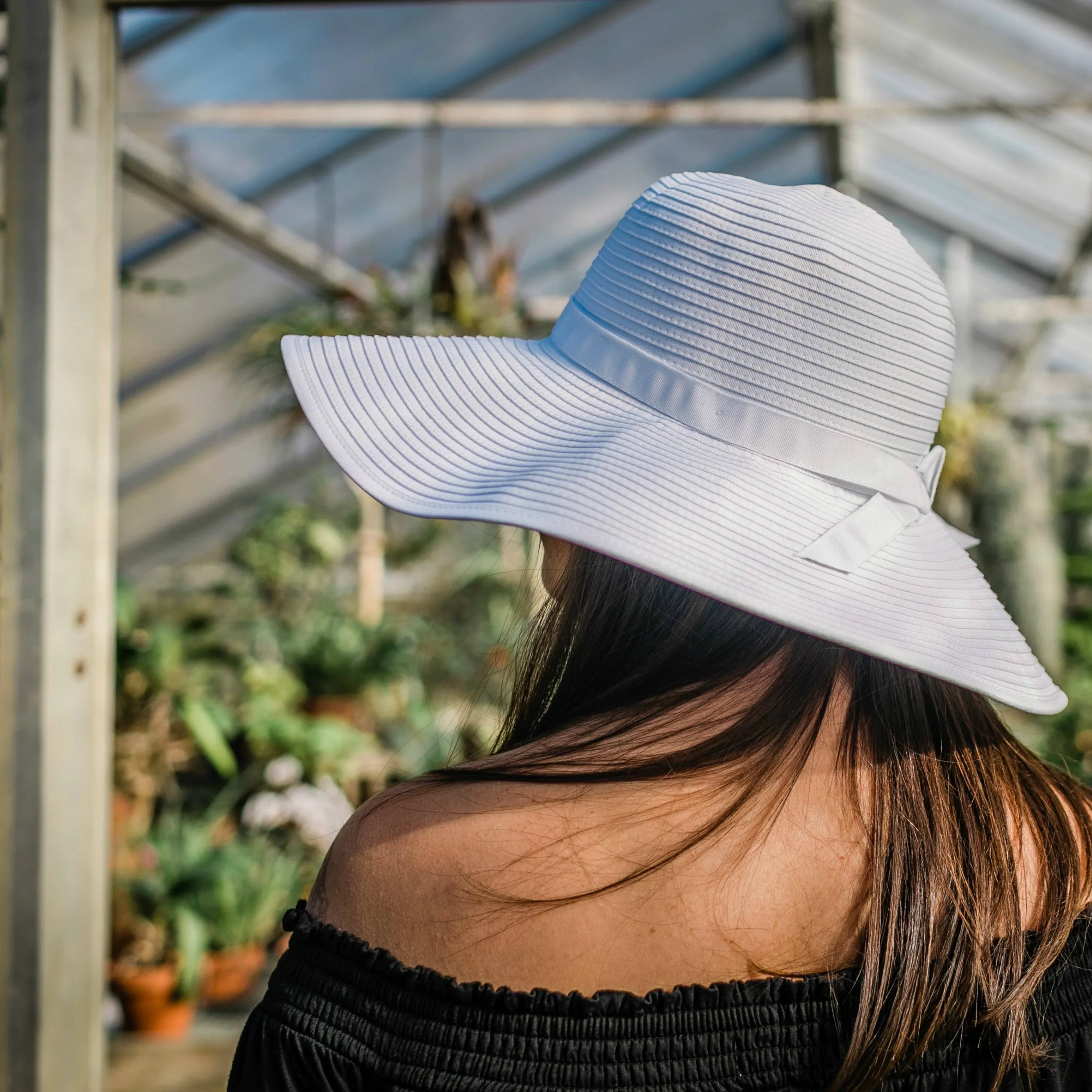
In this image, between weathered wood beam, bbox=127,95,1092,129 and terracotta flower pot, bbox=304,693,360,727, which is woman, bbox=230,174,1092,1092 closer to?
weathered wood beam, bbox=127,95,1092,129

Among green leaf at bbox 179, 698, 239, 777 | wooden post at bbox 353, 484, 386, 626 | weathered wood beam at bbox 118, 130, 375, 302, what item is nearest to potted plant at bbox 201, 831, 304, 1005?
green leaf at bbox 179, 698, 239, 777

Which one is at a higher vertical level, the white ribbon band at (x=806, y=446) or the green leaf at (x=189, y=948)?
the white ribbon band at (x=806, y=446)

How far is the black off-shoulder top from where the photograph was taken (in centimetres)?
68

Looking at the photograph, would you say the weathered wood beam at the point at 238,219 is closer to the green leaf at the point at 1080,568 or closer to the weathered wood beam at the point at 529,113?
the weathered wood beam at the point at 529,113

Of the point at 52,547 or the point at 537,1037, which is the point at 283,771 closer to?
the point at 52,547

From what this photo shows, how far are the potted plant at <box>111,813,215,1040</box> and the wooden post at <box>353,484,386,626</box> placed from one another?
1.60 meters

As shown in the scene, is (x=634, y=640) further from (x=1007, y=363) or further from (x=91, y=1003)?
(x=1007, y=363)

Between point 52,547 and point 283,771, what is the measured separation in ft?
7.87

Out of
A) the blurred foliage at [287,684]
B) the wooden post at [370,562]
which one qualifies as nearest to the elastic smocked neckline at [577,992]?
the blurred foliage at [287,684]

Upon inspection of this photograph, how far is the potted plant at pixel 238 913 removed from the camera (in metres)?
3.28

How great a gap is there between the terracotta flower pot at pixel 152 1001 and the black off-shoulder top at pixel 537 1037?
8.60ft

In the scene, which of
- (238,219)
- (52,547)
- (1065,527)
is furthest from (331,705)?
(1065,527)

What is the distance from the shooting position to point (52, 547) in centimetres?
→ 150

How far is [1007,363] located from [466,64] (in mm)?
6063
